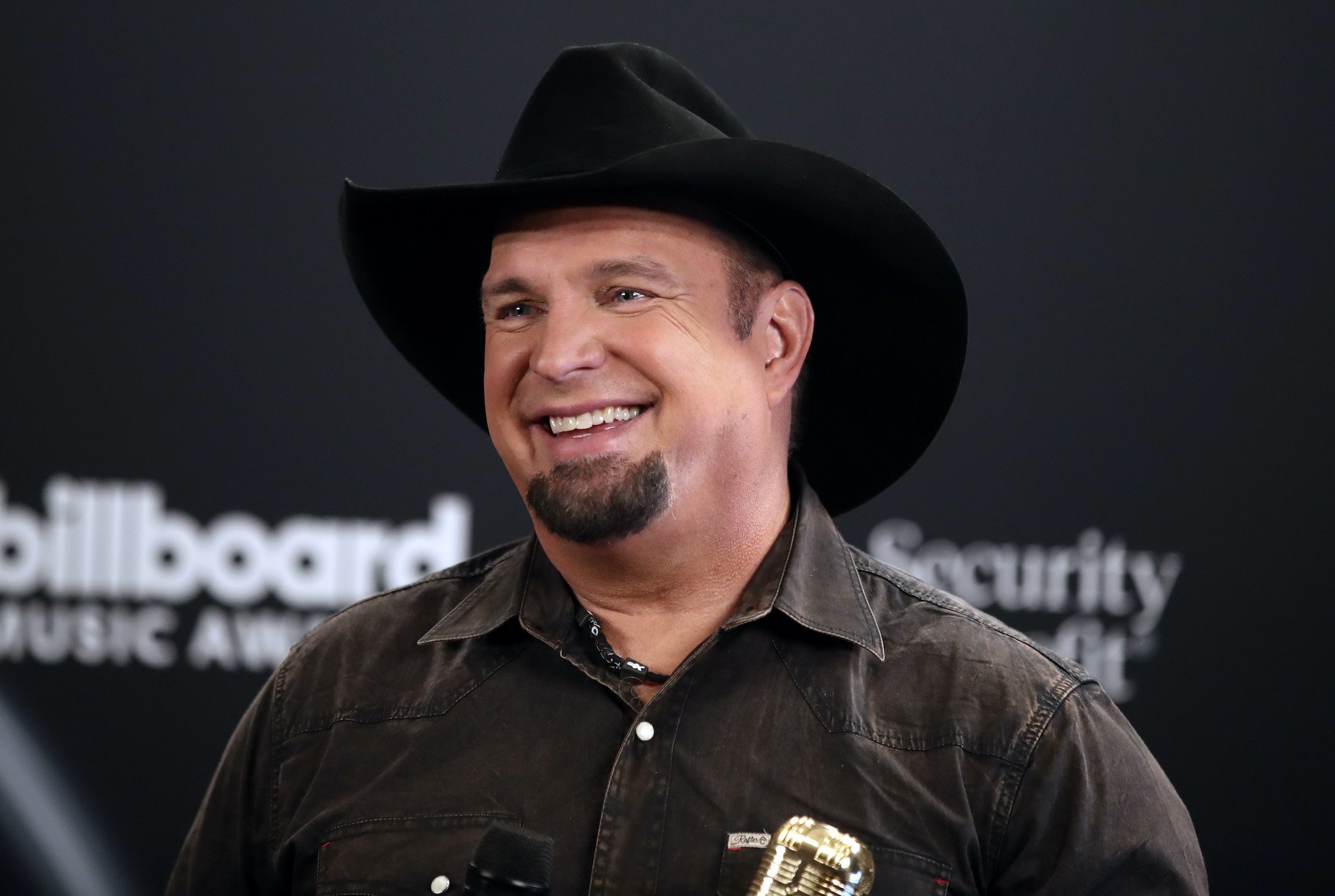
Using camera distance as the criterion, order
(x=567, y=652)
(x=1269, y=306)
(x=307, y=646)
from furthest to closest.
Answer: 1. (x=1269, y=306)
2. (x=307, y=646)
3. (x=567, y=652)

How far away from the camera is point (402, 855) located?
158cm

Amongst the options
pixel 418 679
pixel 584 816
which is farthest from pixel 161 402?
pixel 584 816

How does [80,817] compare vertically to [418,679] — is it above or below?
below

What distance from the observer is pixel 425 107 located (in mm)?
2889

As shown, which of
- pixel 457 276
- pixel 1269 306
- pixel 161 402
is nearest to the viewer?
pixel 457 276

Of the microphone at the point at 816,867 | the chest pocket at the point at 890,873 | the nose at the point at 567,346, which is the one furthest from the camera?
the nose at the point at 567,346

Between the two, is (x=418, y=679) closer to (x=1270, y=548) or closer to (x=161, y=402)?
(x=161, y=402)

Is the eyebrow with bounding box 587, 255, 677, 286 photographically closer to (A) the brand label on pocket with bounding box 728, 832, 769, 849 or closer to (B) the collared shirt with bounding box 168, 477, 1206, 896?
(B) the collared shirt with bounding box 168, 477, 1206, 896

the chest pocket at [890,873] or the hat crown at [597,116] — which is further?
the hat crown at [597,116]

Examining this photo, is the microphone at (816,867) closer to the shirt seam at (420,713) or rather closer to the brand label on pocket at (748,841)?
the brand label on pocket at (748,841)

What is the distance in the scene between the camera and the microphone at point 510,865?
114 cm

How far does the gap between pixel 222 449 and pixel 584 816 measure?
5.25 feet

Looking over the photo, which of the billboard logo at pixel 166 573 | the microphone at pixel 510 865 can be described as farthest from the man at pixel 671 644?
the billboard logo at pixel 166 573

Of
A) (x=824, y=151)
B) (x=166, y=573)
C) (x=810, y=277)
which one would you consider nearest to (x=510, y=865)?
(x=810, y=277)
